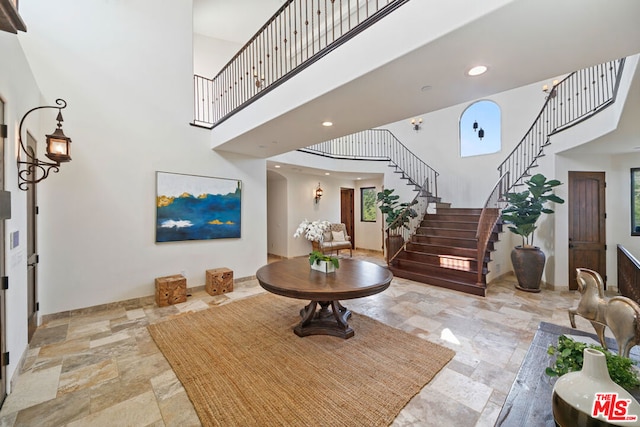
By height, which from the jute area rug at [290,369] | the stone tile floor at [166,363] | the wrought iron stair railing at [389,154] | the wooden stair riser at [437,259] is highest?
the wrought iron stair railing at [389,154]

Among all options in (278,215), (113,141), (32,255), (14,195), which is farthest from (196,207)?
(278,215)

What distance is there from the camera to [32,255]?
3.18m

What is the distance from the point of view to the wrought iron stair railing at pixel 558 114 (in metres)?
4.30

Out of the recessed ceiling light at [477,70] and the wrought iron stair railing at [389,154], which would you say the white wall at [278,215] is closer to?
the wrought iron stair railing at [389,154]

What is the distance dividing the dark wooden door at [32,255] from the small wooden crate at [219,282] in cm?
210

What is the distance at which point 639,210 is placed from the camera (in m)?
4.66

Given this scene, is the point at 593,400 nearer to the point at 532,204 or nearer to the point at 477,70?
the point at 477,70

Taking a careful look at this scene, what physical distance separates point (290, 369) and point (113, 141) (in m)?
4.06

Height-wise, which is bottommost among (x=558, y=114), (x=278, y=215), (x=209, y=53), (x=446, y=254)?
(x=446, y=254)

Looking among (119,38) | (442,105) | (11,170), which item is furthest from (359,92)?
(119,38)

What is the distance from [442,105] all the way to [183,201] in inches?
165

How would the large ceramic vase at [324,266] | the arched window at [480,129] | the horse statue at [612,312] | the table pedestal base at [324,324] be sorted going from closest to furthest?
1. the horse statue at [612,312]
2. the table pedestal base at [324,324]
3. the large ceramic vase at [324,266]
4. the arched window at [480,129]

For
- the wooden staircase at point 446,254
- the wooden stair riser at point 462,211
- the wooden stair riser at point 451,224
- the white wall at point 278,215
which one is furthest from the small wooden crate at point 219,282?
the wooden stair riser at point 462,211

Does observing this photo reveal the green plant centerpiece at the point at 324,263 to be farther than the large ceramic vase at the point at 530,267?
No
